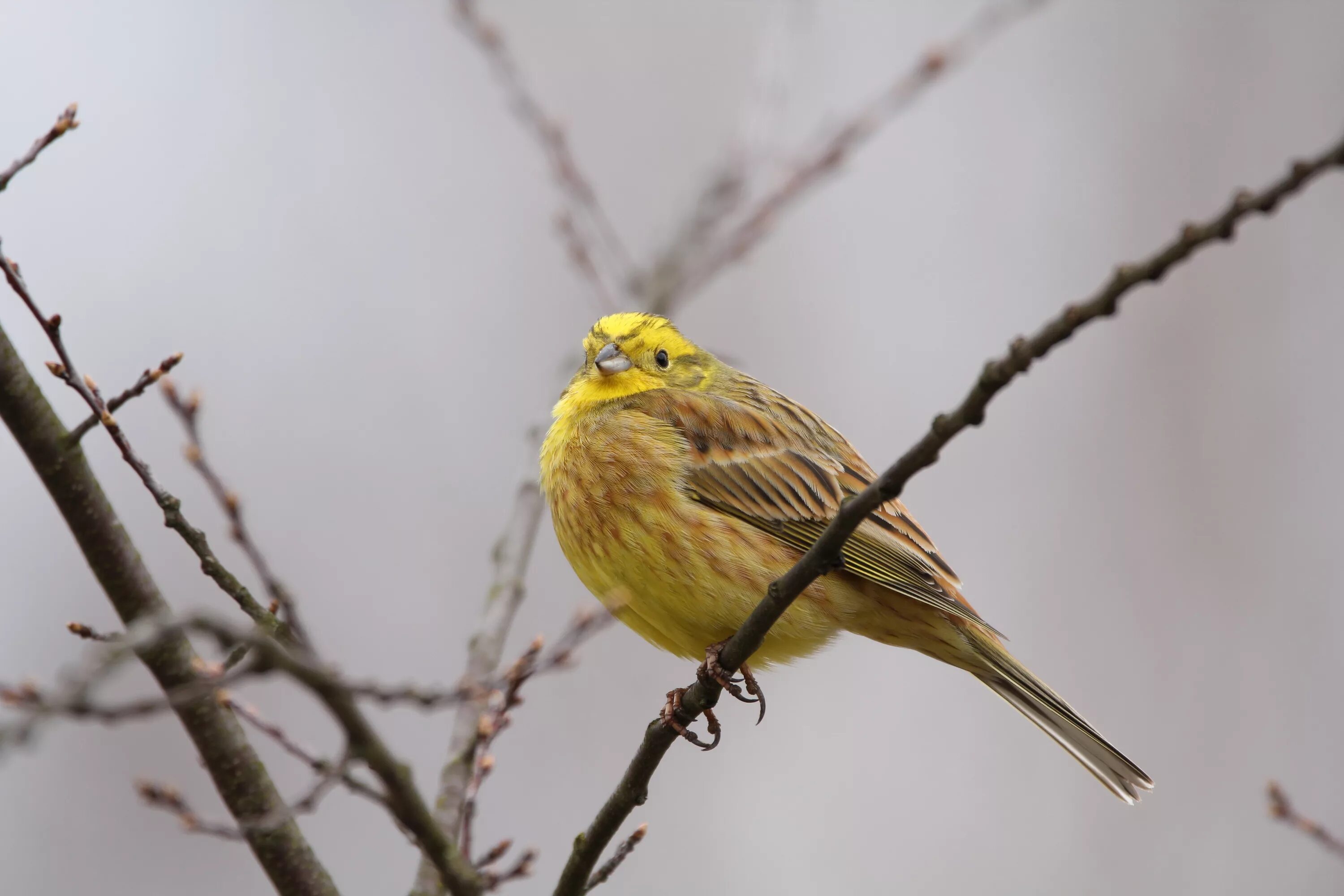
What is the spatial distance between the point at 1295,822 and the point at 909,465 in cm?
218

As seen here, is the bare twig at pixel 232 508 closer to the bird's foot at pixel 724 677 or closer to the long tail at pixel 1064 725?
the bird's foot at pixel 724 677

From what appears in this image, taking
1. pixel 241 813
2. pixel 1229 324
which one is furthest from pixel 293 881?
pixel 1229 324

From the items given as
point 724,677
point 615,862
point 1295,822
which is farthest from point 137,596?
point 1295,822

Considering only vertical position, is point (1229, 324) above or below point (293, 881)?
above

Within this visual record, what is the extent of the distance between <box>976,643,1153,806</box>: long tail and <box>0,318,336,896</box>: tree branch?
2.57 m

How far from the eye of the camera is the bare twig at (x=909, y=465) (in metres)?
1.91

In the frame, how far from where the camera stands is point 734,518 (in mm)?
4793

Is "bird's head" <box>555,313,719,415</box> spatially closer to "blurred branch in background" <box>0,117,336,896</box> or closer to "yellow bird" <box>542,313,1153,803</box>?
"yellow bird" <box>542,313,1153,803</box>

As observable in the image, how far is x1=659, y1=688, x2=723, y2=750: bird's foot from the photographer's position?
3596 mm

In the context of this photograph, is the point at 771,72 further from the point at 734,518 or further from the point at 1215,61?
the point at 1215,61

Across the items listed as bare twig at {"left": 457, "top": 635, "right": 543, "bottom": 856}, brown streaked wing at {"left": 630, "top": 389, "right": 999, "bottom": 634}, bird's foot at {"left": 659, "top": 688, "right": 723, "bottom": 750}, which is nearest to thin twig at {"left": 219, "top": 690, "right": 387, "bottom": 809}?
bare twig at {"left": 457, "top": 635, "right": 543, "bottom": 856}

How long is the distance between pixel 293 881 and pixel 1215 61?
391 inches

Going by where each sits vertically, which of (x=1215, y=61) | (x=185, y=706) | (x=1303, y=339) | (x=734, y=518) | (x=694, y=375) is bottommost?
(x=185, y=706)

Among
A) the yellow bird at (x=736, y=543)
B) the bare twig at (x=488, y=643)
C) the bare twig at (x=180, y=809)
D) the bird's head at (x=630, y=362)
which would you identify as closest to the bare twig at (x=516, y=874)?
the bare twig at (x=488, y=643)
